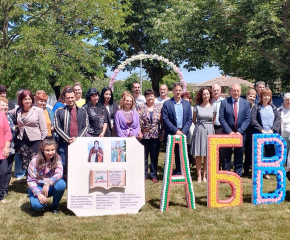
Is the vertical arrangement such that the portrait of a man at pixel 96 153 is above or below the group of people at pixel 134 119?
below

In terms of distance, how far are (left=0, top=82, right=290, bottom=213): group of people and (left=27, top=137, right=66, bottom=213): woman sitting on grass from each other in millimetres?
769

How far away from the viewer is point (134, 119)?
6.39 meters

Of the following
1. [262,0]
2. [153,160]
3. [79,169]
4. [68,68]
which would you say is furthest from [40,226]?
[262,0]

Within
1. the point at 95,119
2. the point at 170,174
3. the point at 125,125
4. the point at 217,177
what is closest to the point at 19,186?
the point at 95,119

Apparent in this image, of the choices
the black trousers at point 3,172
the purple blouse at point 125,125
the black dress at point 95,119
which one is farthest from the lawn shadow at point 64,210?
the purple blouse at point 125,125

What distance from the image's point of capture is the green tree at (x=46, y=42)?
421 inches

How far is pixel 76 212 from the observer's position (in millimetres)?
4945

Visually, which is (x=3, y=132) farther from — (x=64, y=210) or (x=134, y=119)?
(x=134, y=119)

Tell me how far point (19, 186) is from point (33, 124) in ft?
5.41

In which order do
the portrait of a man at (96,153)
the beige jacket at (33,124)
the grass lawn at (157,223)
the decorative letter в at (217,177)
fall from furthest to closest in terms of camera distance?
the beige jacket at (33,124), the decorative letter в at (217,177), the portrait of a man at (96,153), the grass lawn at (157,223)

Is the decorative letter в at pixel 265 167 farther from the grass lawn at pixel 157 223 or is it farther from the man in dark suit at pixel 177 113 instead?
the man in dark suit at pixel 177 113

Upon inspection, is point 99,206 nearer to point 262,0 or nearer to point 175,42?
point 262,0

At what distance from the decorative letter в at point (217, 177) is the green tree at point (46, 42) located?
7.04m

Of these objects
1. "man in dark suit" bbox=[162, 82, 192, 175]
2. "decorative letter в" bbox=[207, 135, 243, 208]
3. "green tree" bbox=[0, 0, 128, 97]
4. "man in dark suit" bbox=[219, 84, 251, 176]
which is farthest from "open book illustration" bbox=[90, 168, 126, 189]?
"green tree" bbox=[0, 0, 128, 97]
